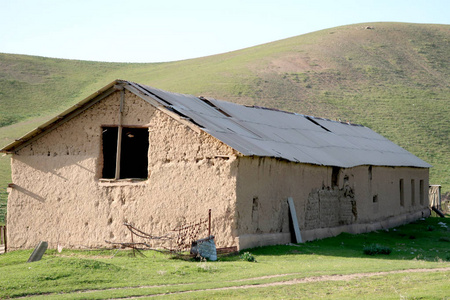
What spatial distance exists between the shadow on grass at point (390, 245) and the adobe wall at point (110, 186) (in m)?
2.08

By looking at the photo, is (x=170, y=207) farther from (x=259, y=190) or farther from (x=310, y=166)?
(x=310, y=166)

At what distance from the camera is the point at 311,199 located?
72.0 feet

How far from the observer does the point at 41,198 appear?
1977 cm

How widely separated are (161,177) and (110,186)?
5.05 feet

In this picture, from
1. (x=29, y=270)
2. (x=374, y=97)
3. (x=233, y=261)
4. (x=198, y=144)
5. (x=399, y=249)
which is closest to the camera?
(x=29, y=270)

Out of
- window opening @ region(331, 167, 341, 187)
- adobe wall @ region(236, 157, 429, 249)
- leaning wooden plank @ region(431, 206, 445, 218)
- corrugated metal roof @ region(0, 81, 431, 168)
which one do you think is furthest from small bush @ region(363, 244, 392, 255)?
A: leaning wooden plank @ region(431, 206, 445, 218)

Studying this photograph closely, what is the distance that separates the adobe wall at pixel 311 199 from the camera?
18.3m

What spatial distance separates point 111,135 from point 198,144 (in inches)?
202

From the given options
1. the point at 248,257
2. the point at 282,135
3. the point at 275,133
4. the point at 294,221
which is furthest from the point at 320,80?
the point at 248,257

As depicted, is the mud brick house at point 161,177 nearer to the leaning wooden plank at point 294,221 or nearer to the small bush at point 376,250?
the leaning wooden plank at point 294,221

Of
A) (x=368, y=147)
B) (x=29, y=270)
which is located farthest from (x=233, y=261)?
(x=368, y=147)

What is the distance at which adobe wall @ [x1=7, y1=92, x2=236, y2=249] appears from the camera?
18.0 meters

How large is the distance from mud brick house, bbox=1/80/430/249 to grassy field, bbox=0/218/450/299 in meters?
0.99

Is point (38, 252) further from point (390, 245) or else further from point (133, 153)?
point (390, 245)
